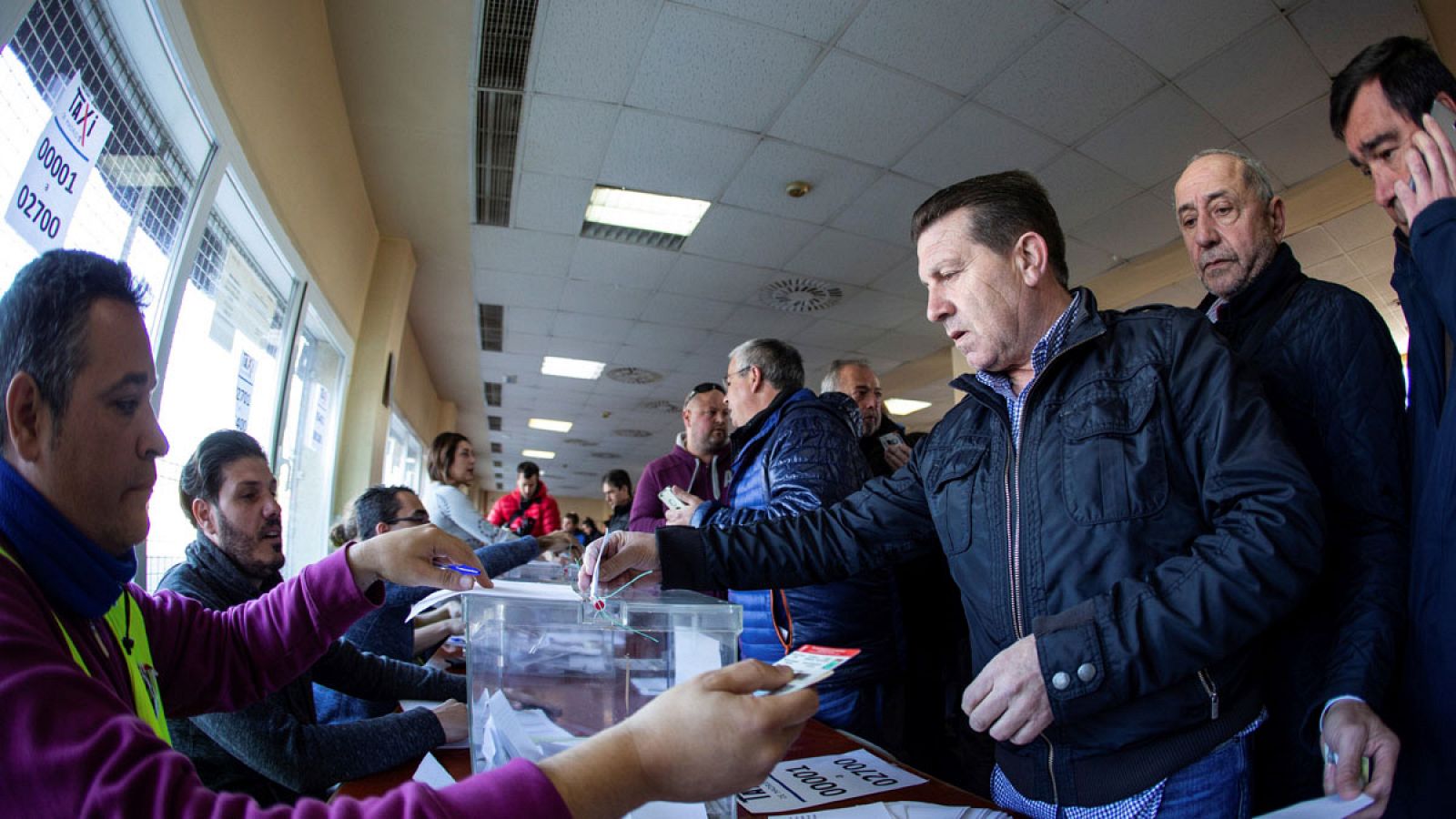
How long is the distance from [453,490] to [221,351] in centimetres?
172

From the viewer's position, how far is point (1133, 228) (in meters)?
4.24

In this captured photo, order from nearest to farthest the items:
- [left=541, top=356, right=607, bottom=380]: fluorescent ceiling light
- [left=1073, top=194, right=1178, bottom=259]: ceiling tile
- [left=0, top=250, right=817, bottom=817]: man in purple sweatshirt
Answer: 1. [left=0, top=250, right=817, bottom=817]: man in purple sweatshirt
2. [left=1073, top=194, right=1178, bottom=259]: ceiling tile
3. [left=541, top=356, right=607, bottom=380]: fluorescent ceiling light

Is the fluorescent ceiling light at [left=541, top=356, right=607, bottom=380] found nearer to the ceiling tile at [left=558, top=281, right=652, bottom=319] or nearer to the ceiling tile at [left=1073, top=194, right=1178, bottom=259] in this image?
the ceiling tile at [left=558, top=281, right=652, bottom=319]

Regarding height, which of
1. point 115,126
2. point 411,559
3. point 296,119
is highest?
point 296,119

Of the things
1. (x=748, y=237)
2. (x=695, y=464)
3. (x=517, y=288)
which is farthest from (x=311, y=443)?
(x=748, y=237)

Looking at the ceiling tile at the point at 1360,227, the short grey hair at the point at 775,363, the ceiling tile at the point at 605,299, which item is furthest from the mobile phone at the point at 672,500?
the ceiling tile at the point at 1360,227

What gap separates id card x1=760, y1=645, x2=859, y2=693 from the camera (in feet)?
1.92

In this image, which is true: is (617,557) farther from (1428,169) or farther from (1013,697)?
(1428,169)

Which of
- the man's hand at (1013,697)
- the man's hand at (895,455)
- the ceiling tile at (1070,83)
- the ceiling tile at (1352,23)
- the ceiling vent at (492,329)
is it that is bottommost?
the man's hand at (1013,697)

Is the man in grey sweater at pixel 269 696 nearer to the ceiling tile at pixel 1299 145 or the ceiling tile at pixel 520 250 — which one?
the ceiling tile at pixel 520 250

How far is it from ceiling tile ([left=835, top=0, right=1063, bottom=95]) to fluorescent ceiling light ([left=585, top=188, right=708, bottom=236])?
4.77 ft

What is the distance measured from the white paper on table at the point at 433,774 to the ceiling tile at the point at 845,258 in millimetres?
3779

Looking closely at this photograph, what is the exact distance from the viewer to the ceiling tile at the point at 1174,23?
2.62m

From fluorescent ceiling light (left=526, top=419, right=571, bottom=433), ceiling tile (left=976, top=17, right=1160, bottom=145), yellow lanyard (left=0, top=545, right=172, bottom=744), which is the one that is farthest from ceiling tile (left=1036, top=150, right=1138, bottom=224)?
fluorescent ceiling light (left=526, top=419, right=571, bottom=433)
